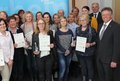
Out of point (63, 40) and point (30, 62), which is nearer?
point (63, 40)

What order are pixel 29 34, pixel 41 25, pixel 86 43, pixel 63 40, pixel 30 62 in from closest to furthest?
1. pixel 41 25
2. pixel 86 43
3. pixel 63 40
4. pixel 29 34
5. pixel 30 62

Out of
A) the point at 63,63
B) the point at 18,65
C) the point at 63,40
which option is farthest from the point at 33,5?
the point at 63,63

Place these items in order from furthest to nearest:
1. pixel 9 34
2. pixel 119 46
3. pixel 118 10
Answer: pixel 118 10, pixel 9 34, pixel 119 46

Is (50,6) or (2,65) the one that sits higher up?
(50,6)

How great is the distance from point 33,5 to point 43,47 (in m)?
2.92

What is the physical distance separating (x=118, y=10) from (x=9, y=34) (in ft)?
12.7

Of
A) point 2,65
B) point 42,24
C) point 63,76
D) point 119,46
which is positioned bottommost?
point 63,76

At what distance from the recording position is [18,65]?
6.55 metres

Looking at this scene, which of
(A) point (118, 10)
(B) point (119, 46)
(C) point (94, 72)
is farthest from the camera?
(A) point (118, 10)

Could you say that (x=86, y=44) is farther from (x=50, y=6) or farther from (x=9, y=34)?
(x=50, y=6)

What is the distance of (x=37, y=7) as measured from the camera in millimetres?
8680

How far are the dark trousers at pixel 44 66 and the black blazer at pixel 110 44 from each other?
122 cm

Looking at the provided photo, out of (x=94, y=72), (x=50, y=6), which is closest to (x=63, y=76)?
(x=94, y=72)

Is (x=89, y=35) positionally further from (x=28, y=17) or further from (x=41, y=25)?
(x=28, y=17)
